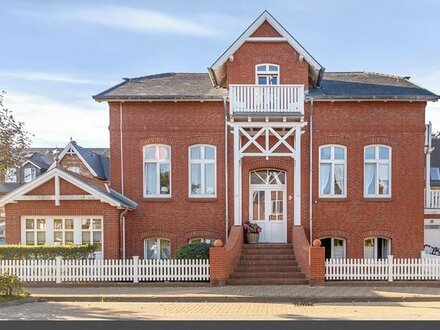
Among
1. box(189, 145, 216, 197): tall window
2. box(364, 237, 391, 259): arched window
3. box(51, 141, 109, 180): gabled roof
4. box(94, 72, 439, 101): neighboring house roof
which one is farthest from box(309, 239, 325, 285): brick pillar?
box(51, 141, 109, 180): gabled roof

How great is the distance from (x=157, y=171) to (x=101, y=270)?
549 centimetres

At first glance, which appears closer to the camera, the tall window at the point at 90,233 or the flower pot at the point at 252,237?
the tall window at the point at 90,233

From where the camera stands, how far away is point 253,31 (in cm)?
2055

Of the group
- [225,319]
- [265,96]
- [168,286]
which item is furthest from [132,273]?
[265,96]

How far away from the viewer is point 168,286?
16172 millimetres

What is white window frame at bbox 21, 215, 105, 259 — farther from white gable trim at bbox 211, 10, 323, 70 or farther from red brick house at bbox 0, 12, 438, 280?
white gable trim at bbox 211, 10, 323, 70

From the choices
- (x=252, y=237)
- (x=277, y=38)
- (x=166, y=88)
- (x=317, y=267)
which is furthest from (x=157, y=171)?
(x=317, y=267)

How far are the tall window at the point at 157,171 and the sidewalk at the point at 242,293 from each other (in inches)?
213

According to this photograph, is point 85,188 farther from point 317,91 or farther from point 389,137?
point 389,137

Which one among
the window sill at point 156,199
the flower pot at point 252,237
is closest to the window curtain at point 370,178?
the flower pot at point 252,237

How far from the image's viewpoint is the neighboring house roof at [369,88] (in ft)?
65.7

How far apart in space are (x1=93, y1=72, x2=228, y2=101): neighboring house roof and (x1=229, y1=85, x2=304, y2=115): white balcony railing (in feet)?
3.39

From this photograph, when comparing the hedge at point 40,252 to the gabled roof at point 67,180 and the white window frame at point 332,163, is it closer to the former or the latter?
the gabled roof at point 67,180

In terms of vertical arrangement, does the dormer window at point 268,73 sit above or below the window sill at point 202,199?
above
